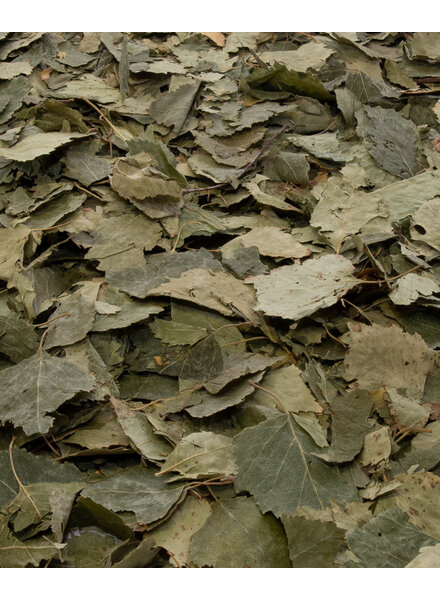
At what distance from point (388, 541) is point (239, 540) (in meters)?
0.29

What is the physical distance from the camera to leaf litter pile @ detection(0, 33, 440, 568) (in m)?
1.31

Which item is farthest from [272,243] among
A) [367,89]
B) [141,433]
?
[367,89]

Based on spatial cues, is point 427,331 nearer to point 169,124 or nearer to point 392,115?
point 392,115

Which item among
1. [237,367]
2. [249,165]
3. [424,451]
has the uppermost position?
[249,165]

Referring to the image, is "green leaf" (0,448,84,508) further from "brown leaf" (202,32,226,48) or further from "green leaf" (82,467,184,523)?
"brown leaf" (202,32,226,48)

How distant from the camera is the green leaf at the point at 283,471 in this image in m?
1.32

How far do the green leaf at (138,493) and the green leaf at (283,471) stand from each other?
6.0 inches

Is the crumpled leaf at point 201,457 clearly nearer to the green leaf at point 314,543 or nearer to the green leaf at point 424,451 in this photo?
the green leaf at point 314,543

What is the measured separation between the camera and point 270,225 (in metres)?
1.92

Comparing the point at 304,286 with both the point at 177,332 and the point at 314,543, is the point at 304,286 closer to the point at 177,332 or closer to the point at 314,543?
the point at 177,332

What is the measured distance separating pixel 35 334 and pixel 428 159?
130 centimetres

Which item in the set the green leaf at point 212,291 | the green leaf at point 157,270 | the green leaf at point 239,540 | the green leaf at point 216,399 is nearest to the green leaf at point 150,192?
the green leaf at point 157,270

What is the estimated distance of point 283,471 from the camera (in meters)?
1.36

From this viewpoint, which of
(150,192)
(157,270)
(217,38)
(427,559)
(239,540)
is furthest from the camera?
(217,38)
